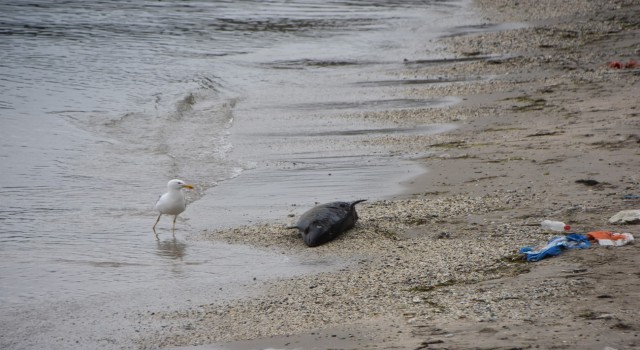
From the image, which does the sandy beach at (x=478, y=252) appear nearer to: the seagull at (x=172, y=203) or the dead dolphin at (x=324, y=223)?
the dead dolphin at (x=324, y=223)

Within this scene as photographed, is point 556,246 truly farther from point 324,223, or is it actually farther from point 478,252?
point 324,223

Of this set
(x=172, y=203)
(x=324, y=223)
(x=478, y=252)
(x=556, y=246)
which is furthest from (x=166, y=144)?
(x=556, y=246)

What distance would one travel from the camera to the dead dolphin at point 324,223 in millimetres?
7297

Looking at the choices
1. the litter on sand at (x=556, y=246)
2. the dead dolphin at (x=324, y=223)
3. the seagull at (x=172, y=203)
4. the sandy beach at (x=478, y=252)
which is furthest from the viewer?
the seagull at (x=172, y=203)

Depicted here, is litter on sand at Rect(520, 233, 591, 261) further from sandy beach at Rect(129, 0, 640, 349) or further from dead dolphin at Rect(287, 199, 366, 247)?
dead dolphin at Rect(287, 199, 366, 247)

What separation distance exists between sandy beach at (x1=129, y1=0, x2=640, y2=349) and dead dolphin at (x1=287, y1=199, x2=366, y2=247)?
0.27 ft

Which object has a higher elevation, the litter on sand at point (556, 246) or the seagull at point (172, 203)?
the litter on sand at point (556, 246)

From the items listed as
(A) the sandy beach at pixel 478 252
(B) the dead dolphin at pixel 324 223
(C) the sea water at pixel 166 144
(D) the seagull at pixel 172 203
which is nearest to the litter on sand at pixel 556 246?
(A) the sandy beach at pixel 478 252

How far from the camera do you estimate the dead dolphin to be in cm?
730

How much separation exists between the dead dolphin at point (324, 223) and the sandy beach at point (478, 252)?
8cm

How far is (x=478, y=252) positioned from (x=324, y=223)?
156 cm

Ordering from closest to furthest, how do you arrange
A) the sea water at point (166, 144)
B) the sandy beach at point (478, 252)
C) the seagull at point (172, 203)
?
the sandy beach at point (478, 252) → the sea water at point (166, 144) → the seagull at point (172, 203)

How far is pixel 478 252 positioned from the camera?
639cm

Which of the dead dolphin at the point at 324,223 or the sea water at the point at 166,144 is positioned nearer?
the sea water at the point at 166,144
